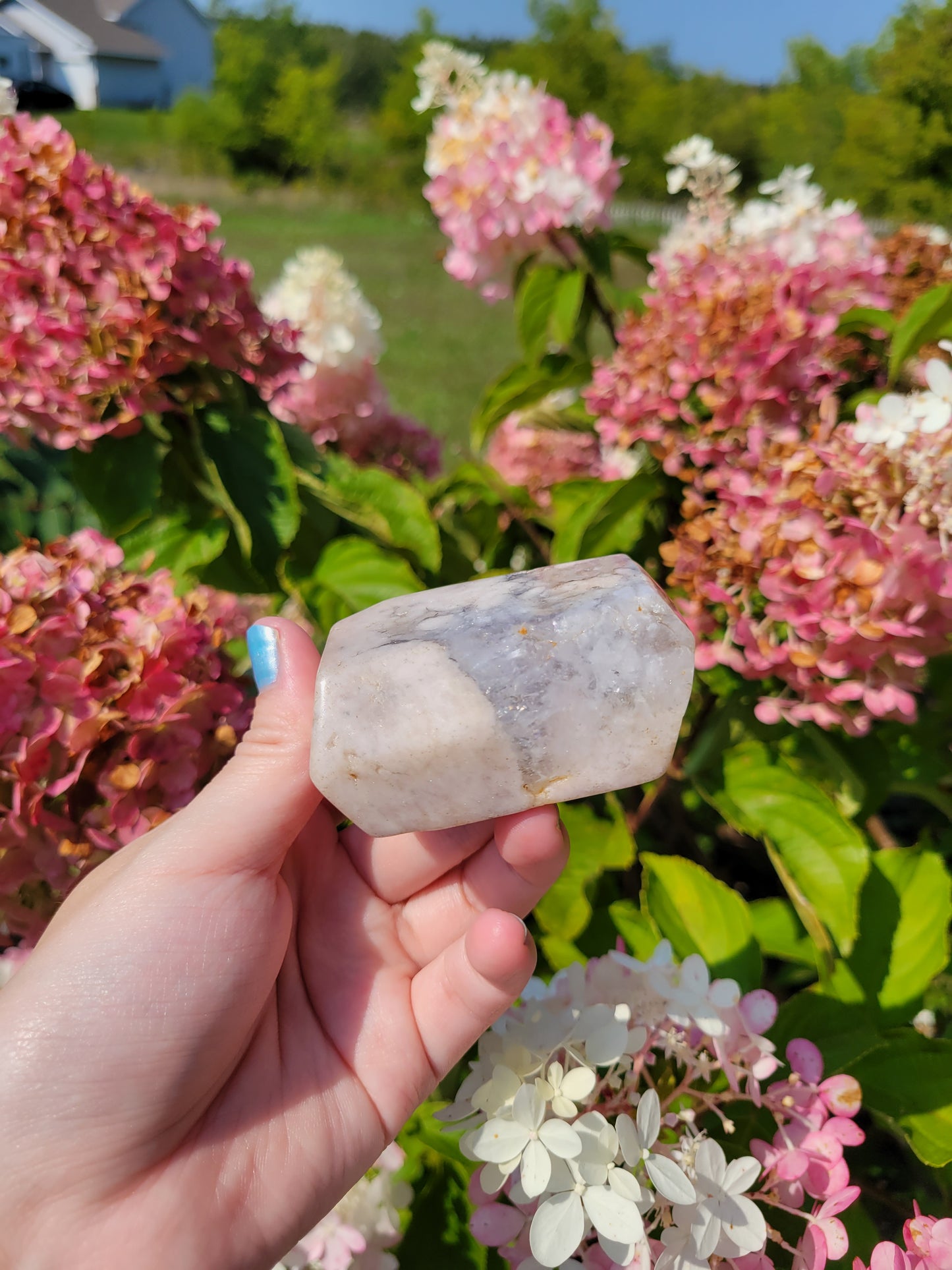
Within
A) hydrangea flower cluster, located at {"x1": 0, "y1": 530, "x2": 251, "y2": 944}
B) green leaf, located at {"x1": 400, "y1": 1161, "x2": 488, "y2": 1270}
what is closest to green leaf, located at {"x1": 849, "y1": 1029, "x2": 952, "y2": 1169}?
green leaf, located at {"x1": 400, "y1": 1161, "x2": 488, "y2": 1270}

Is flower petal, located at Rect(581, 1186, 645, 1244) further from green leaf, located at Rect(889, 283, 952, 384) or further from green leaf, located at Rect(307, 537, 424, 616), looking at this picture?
green leaf, located at Rect(889, 283, 952, 384)

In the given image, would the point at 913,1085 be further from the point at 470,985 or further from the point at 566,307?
the point at 566,307

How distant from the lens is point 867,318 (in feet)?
4.08

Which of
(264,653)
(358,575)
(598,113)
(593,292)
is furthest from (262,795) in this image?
(598,113)

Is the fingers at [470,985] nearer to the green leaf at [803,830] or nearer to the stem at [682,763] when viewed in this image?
the green leaf at [803,830]

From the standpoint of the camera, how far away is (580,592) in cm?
81

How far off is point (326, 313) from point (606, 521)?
98 cm

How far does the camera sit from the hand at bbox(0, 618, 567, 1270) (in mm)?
762

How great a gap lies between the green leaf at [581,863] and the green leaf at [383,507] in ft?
1.59

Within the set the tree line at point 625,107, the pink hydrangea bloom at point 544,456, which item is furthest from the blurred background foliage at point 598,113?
the pink hydrangea bloom at point 544,456

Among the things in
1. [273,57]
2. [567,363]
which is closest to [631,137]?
[273,57]

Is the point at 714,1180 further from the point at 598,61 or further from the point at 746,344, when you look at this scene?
the point at 598,61

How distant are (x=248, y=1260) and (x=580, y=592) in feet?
2.35

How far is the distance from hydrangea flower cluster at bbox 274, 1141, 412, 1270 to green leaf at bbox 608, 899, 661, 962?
Answer: 421 mm
